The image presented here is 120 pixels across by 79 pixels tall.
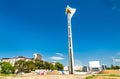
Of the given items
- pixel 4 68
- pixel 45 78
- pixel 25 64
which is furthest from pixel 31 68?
pixel 45 78

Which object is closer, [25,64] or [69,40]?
[69,40]

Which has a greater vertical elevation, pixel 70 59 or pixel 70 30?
pixel 70 30

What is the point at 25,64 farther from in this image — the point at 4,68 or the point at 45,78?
the point at 45,78

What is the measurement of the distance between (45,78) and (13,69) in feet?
507

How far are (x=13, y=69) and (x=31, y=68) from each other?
1620cm

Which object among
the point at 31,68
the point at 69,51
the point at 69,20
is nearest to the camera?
the point at 69,51

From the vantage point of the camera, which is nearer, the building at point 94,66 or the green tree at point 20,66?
the building at point 94,66

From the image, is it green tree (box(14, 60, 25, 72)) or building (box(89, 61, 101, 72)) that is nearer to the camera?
building (box(89, 61, 101, 72))

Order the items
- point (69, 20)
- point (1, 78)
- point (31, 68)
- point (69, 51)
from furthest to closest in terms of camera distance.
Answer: point (31, 68)
point (69, 20)
point (69, 51)
point (1, 78)

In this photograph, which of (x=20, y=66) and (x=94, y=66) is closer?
(x=94, y=66)

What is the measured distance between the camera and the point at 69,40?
194 feet

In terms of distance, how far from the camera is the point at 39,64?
18138 centimetres

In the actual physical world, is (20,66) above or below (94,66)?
above

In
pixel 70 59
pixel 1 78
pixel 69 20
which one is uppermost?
pixel 69 20
